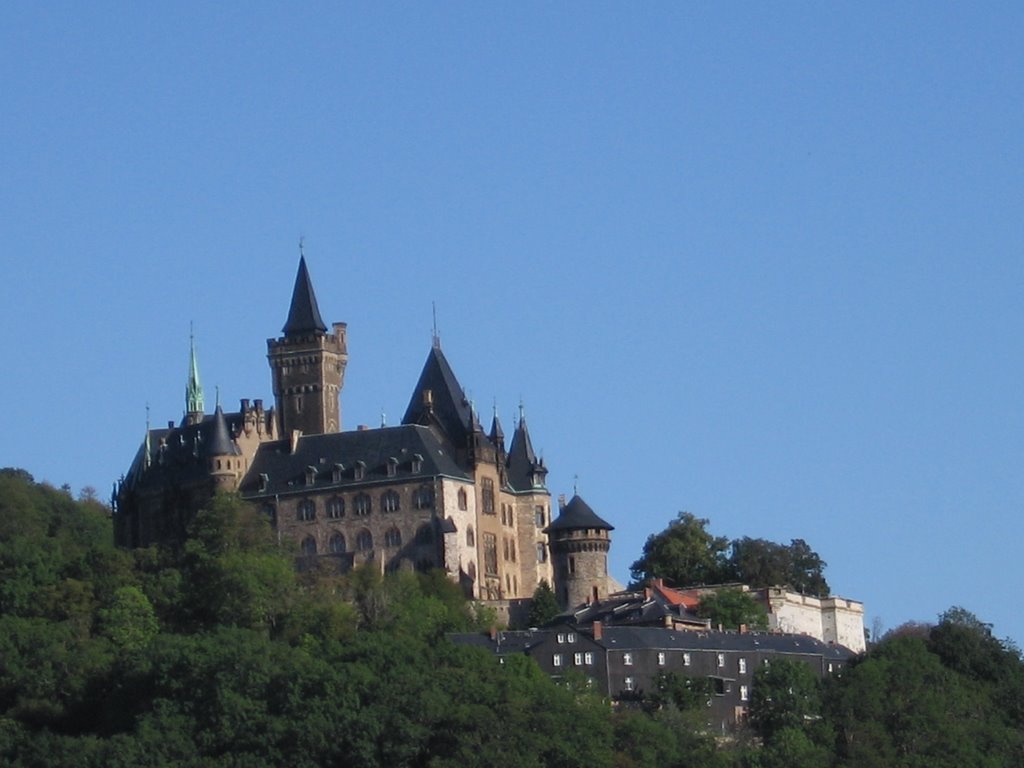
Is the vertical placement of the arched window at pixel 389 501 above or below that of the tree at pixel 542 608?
above

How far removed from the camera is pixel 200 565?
130375 mm

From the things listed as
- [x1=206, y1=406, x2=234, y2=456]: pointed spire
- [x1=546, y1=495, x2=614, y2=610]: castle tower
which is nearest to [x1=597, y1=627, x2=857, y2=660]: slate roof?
[x1=546, y1=495, x2=614, y2=610]: castle tower

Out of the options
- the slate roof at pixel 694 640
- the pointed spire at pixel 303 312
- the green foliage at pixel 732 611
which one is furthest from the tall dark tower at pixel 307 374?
the slate roof at pixel 694 640

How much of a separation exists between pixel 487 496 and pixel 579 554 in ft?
16.6

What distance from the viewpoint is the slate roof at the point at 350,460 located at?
454 feet

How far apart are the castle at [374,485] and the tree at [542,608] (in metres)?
1.53

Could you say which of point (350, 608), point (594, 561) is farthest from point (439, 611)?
point (594, 561)

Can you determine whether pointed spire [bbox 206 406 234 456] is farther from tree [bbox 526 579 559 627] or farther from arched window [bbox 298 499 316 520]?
tree [bbox 526 579 559 627]

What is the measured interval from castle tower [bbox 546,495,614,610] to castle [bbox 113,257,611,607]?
0.04 metres

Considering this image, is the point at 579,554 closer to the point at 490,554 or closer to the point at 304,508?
the point at 490,554

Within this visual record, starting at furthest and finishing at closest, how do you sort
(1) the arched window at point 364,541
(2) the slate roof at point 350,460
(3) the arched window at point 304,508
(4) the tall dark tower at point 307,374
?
1. (4) the tall dark tower at point 307,374
2. (3) the arched window at point 304,508
3. (2) the slate roof at point 350,460
4. (1) the arched window at point 364,541

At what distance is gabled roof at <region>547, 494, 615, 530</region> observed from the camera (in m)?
139

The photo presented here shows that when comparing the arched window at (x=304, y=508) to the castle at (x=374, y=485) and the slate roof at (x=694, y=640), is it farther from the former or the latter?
the slate roof at (x=694, y=640)

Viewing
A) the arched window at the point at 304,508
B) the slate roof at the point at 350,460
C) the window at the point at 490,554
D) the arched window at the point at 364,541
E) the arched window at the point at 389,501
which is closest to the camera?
the arched window at the point at 364,541
